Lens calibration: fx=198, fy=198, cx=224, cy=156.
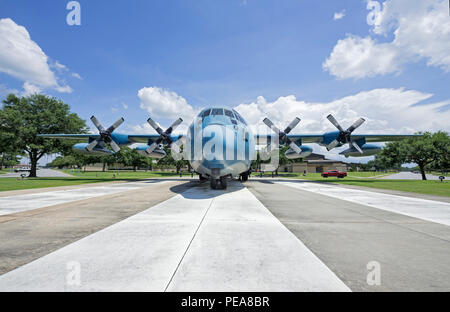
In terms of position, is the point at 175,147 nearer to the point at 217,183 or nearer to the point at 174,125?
the point at 174,125

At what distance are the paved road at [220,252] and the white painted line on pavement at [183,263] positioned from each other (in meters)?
0.01

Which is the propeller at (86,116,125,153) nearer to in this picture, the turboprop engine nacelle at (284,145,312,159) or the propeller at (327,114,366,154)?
the turboprop engine nacelle at (284,145,312,159)

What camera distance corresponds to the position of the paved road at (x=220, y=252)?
2.17 m

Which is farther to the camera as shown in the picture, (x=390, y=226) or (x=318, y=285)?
(x=390, y=226)

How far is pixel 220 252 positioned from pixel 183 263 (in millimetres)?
604

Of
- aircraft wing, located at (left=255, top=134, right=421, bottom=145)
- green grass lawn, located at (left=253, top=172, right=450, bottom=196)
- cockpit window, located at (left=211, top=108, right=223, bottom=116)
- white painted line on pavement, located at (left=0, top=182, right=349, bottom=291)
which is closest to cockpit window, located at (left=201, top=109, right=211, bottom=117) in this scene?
cockpit window, located at (left=211, top=108, right=223, bottom=116)

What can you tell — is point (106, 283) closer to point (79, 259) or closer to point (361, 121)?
point (79, 259)

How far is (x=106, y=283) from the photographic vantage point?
212 centimetres

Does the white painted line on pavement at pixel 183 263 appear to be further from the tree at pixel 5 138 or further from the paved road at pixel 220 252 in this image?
the tree at pixel 5 138

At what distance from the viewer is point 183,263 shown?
2.60 metres

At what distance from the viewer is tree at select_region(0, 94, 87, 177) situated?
2606 centimetres

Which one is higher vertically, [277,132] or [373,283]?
[277,132]
